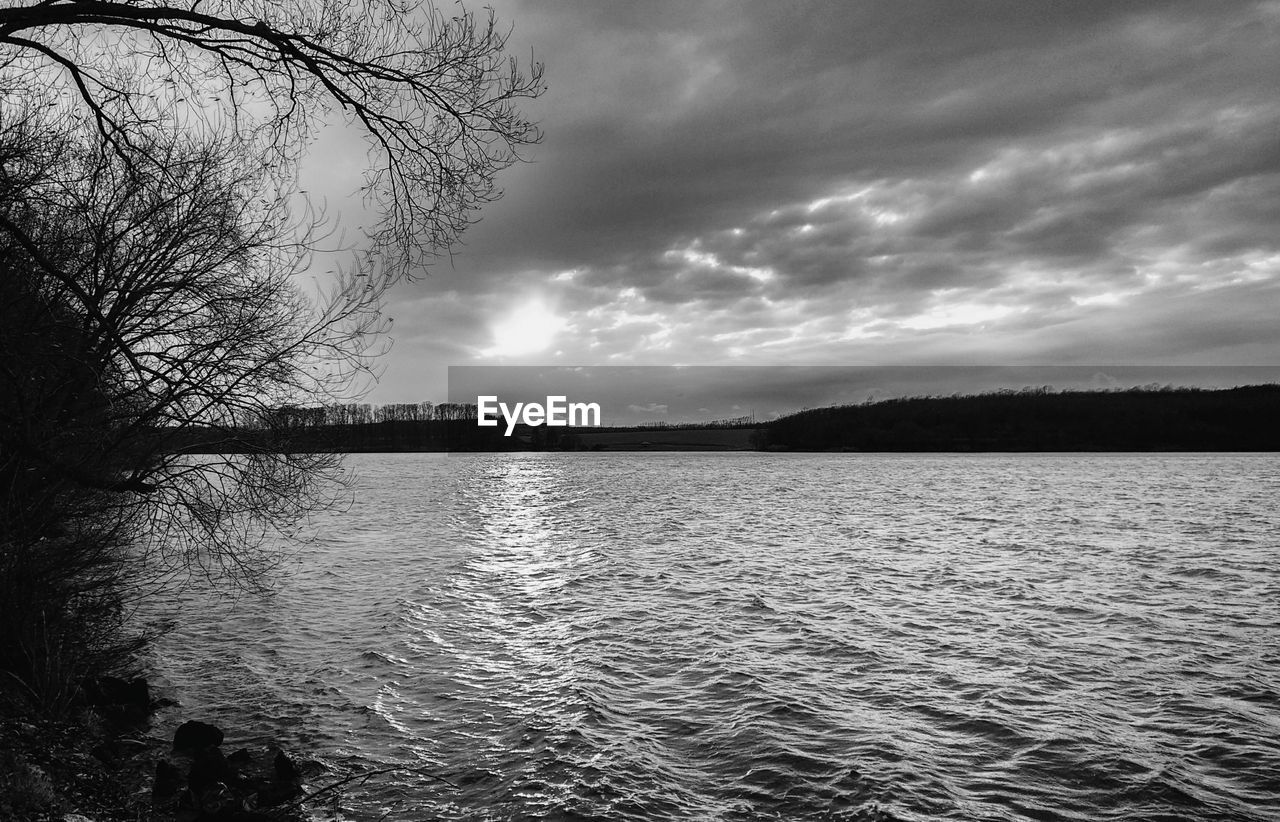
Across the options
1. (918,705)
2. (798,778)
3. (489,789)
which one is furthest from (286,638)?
(918,705)

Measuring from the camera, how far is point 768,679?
1467 centimetres

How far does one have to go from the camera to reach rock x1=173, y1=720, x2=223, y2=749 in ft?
34.6

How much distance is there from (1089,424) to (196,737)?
20267cm

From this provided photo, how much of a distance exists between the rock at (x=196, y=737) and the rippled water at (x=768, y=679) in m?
0.67

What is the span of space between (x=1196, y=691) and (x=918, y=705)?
5.71 m

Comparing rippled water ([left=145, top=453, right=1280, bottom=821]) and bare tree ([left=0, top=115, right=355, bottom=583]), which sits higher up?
bare tree ([left=0, top=115, right=355, bottom=583])

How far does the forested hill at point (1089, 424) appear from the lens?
541 feet

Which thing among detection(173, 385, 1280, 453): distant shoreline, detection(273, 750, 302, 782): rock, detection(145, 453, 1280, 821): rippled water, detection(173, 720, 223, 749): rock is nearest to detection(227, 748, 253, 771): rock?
detection(273, 750, 302, 782): rock

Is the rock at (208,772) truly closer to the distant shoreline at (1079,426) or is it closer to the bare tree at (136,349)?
the bare tree at (136,349)

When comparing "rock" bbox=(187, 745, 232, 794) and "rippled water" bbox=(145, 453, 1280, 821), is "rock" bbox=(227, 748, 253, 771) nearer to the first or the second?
"rock" bbox=(187, 745, 232, 794)

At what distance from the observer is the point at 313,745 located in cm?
1125

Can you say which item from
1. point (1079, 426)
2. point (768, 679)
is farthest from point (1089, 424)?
point (768, 679)

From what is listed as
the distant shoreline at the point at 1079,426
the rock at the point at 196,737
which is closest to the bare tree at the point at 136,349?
the rock at the point at 196,737

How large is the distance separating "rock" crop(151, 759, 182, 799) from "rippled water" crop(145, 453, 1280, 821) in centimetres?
198
